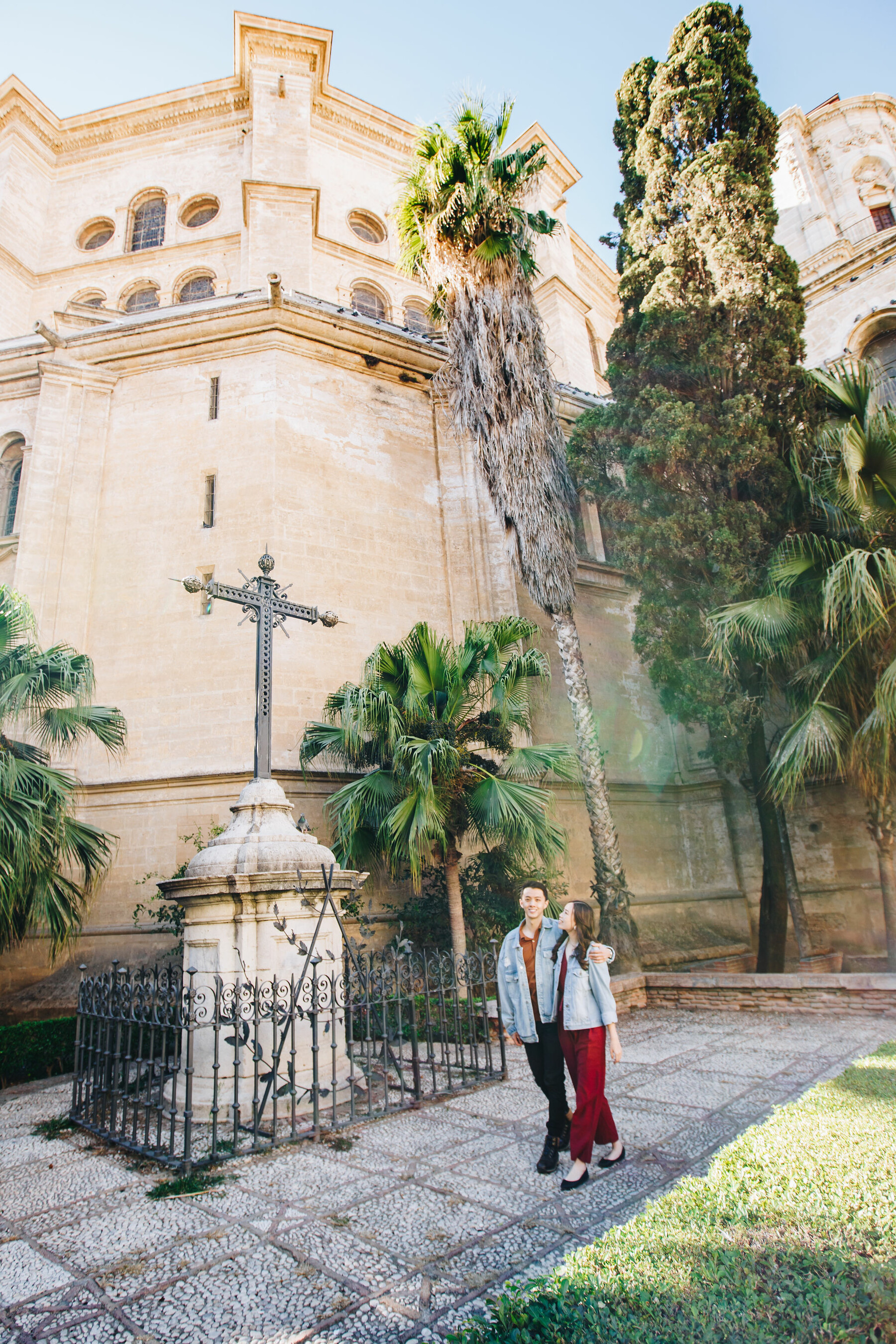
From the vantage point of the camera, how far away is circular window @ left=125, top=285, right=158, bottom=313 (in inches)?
761

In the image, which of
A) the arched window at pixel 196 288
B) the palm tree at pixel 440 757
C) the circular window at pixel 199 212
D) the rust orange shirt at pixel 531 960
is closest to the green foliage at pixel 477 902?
the palm tree at pixel 440 757

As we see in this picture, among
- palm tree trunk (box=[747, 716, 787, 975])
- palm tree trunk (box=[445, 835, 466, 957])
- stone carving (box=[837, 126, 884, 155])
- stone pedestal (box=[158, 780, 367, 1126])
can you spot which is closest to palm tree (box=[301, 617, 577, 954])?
palm tree trunk (box=[445, 835, 466, 957])

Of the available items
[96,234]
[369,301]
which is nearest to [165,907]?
[369,301]

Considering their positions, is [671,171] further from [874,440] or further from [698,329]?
Answer: [874,440]

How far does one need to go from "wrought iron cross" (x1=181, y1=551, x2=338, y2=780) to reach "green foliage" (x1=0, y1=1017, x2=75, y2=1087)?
161 inches

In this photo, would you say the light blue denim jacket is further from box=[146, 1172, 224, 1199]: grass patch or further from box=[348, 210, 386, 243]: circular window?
box=[348, 210, 386, 243]: circular window

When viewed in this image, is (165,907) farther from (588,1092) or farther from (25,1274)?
(588,1092)

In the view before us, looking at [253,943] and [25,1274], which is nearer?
[25,1274]

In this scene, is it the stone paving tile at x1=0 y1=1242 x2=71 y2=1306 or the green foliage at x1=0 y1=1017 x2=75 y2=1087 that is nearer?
the stone paving tile at x1=0 y1=1242 x2=71 y2=1306

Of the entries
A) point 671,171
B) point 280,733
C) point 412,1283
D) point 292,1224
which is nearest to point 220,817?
point 280,733

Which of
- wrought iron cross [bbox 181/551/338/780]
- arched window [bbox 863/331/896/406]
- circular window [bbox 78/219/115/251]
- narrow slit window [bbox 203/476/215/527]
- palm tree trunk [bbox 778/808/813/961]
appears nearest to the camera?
wrought iron cross [bbox 181/551/338/780]

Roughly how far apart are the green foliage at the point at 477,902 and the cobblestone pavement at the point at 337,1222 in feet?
14.4

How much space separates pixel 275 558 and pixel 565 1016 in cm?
945

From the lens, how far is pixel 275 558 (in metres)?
11.8
